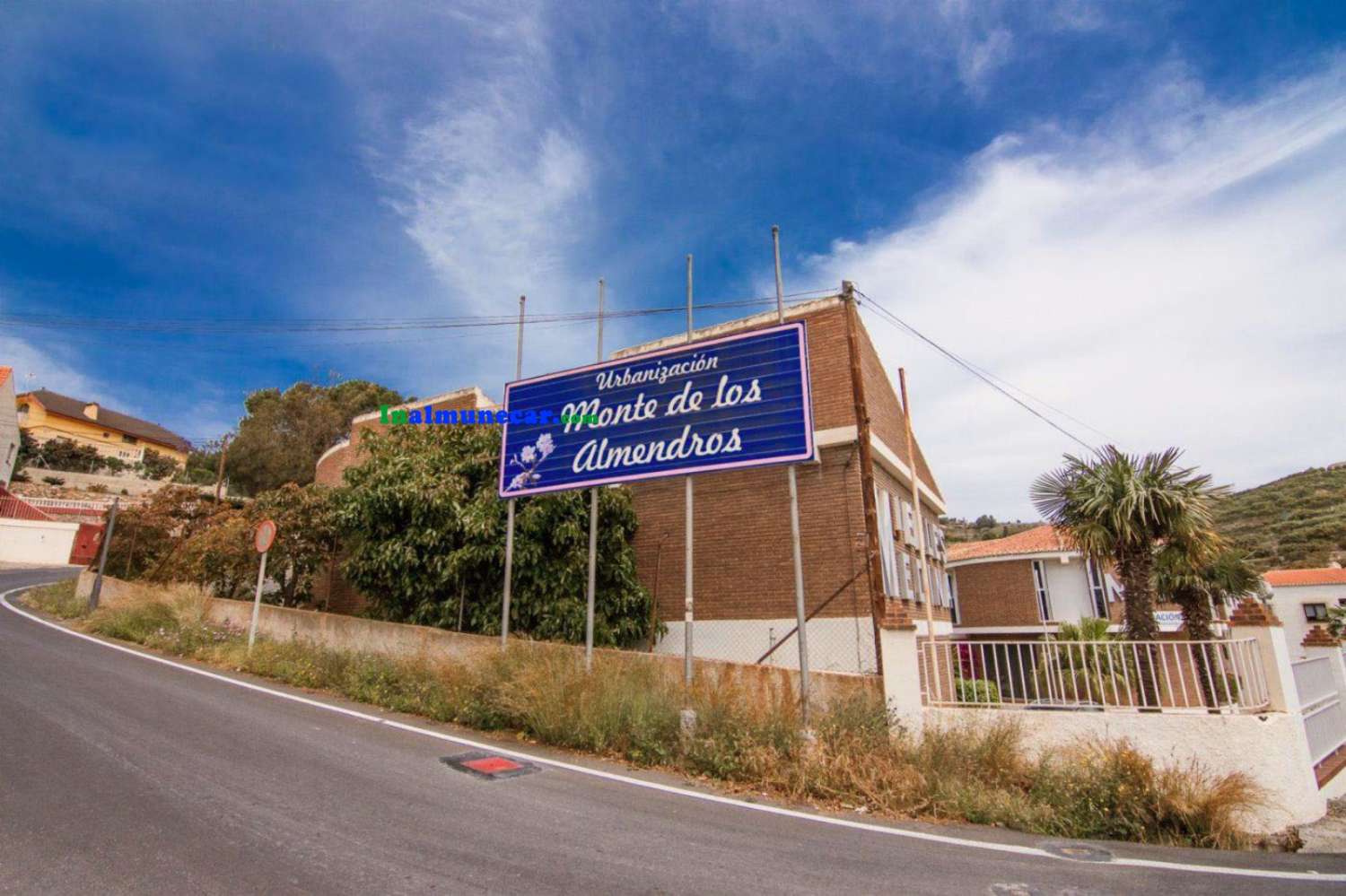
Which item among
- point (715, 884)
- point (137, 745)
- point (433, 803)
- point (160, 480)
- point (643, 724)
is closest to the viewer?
point (715, 884)

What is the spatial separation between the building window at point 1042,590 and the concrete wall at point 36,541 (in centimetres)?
4848

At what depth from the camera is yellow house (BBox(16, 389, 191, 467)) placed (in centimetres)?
6694

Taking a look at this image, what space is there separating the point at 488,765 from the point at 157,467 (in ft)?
245

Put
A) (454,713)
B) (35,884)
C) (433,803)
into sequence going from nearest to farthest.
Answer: (35,884), (433,803), (454,713)

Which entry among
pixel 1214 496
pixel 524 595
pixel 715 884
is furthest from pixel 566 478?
pixel 1214 496

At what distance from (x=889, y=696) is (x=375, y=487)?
436 inches

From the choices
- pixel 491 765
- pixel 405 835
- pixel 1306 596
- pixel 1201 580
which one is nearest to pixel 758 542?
pixel 491 765

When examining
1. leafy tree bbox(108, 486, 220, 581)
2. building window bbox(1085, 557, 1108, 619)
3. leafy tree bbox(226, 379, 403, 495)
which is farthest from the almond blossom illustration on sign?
leafy tree bbox(226, 379, 403, 495)

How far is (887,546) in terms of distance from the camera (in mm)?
14883

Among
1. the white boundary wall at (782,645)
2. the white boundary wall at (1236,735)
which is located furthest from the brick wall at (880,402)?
the white boundary wall at (1236,735)

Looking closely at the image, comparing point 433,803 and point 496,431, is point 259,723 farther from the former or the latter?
point 496,431

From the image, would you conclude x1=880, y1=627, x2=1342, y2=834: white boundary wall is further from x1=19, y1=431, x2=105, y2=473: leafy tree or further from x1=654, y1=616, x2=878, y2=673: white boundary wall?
x1=19, y1=431, x2=105, y2=473: leafy tree

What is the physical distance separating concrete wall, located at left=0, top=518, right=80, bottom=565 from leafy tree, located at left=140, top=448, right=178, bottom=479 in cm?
2803

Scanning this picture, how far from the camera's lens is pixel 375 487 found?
1453cm
